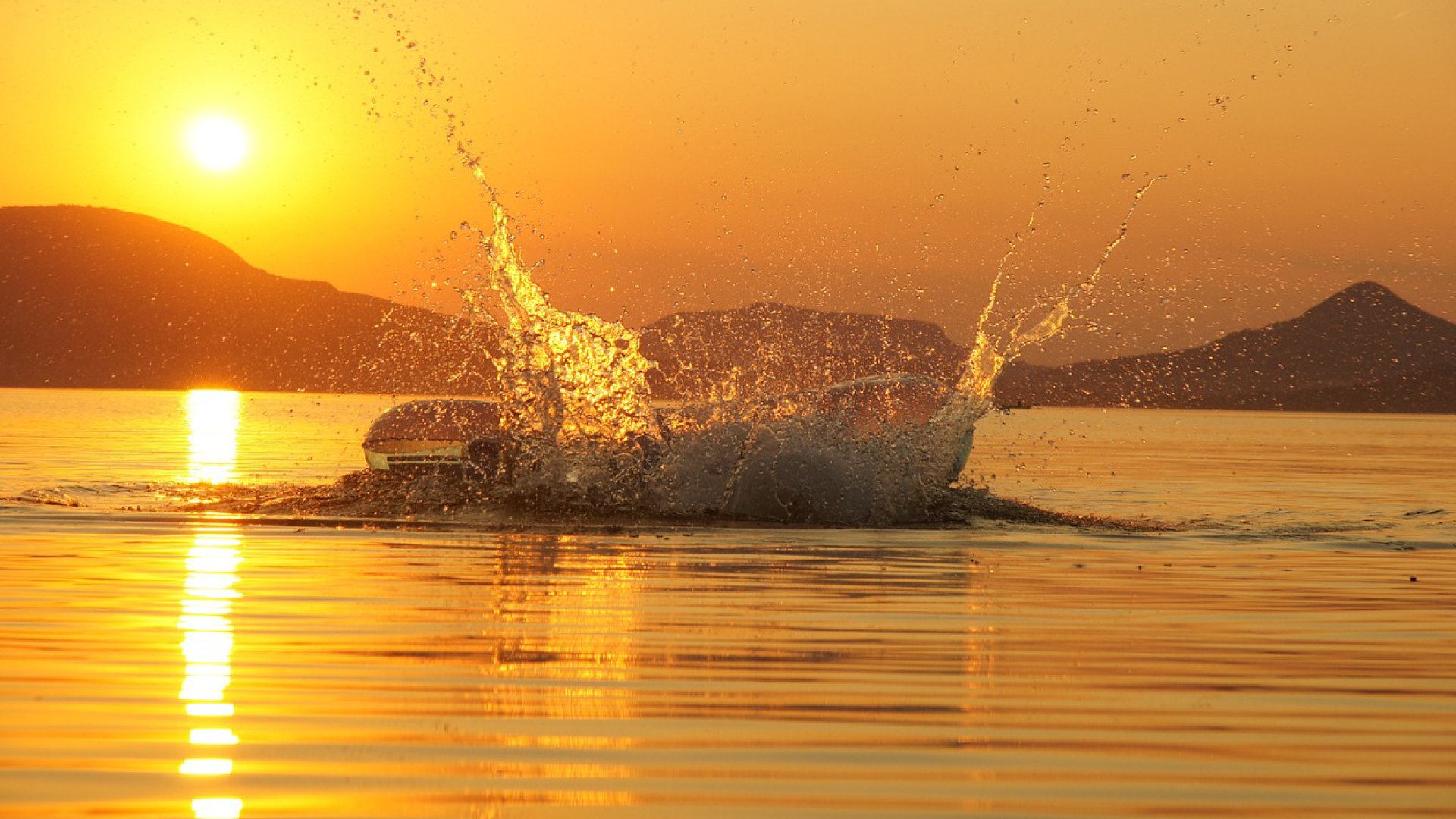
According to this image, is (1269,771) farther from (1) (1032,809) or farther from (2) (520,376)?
(2) (520,376)

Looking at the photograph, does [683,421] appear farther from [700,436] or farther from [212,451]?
[212,451]

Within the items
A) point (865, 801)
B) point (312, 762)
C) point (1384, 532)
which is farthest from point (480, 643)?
point (1384, 532)

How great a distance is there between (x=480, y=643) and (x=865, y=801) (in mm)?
5398

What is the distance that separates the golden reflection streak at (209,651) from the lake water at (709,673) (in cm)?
3

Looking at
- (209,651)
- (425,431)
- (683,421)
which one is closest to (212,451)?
(425,431)

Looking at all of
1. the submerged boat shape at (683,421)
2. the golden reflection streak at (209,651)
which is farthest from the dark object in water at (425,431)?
the golden reflection streak at (209,651)

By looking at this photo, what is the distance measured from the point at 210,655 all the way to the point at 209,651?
187mm

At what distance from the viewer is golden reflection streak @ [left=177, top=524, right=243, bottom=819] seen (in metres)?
8.14

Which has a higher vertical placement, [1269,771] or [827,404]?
[827,404]

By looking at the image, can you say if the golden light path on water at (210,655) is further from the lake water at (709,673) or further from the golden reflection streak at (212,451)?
the golden reflection streak at (212,451)

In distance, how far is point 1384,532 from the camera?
26.6 metres

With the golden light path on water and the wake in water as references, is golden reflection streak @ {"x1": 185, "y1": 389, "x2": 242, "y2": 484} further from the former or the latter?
the golden light path on water

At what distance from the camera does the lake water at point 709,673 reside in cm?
800

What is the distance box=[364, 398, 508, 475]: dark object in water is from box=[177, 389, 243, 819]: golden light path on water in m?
11.9
